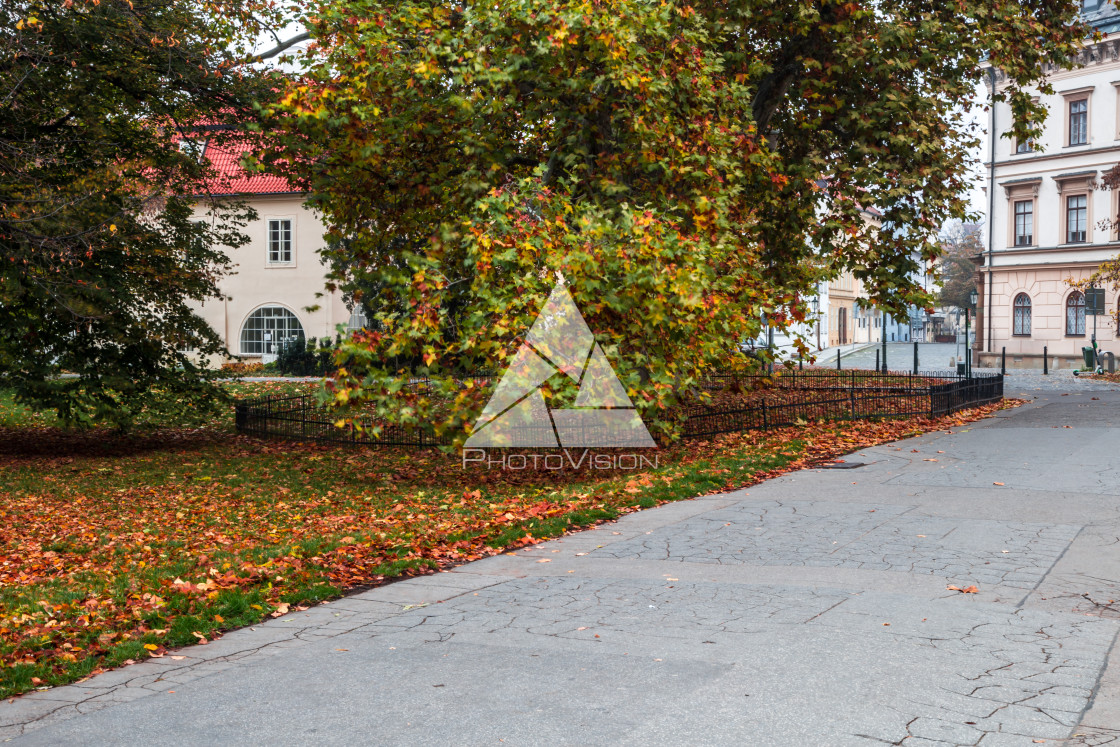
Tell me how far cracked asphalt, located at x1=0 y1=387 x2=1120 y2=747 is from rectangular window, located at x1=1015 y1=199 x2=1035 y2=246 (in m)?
44.9

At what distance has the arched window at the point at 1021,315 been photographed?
161 feet

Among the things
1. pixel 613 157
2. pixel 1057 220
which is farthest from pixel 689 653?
pixel 1057 220

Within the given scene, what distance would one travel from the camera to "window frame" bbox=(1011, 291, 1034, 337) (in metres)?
48.8

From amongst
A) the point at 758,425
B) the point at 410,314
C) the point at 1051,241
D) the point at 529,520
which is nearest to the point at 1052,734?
the point at 529,520

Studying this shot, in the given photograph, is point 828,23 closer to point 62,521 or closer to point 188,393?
point 188,393

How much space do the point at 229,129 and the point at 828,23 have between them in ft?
36.5

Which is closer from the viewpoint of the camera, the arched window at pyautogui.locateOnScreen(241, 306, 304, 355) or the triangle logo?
the triangle logo

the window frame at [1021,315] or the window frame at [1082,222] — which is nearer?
the window frame at [1082,222]

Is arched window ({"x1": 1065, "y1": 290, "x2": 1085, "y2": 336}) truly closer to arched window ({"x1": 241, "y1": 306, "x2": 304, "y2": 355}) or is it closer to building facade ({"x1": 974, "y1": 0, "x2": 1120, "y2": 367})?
building facade ({"x1": 974, "y1": 0, "x2": 1120, "y2": 367})

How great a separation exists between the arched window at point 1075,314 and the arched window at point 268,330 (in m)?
35.6

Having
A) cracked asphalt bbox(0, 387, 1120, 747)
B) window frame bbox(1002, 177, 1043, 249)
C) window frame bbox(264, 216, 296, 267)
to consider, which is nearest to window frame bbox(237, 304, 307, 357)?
window frame bbox(264, 216, 296, 267)

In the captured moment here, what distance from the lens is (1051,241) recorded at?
48.2 metres

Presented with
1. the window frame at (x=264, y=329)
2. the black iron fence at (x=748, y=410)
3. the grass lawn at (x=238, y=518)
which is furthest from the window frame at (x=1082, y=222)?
the window frame at (x=264, y=329)

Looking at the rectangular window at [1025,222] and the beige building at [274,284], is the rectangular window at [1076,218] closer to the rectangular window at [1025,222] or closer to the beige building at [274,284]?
the rectangular window at [1025,222]
